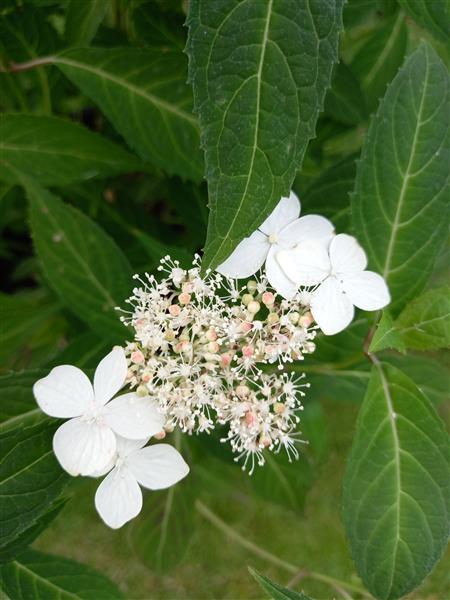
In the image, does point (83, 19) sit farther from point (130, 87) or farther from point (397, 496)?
point (397, 496)

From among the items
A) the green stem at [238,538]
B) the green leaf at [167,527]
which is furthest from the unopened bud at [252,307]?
the green stem at [238,538]

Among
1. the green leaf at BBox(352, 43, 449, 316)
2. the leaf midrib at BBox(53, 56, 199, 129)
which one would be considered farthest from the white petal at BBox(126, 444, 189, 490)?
the leaf midrib at BBox(53, 56, 199, 129)

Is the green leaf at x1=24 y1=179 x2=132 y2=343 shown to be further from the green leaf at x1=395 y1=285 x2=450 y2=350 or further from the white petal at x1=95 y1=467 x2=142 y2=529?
the green leaf at x1=395 y1=285 x2=450 y2=350

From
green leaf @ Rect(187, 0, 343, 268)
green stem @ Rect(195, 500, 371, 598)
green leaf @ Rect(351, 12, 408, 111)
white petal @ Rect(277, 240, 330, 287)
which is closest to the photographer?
green leaf @ Rect(187, 0, 343, 268)

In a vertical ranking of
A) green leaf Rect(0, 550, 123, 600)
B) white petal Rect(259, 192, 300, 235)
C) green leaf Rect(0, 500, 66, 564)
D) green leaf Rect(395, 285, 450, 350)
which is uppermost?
white petal Rect(259, 192, 300, 235)

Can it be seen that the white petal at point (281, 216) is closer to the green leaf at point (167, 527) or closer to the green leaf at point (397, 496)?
the green leaf at point (397, 496)

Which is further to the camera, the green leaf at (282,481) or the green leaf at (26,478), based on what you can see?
the green leaf at (282,481)

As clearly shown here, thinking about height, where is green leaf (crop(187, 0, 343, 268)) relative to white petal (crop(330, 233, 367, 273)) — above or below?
above

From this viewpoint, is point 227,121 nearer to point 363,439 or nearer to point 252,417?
point 252,417
